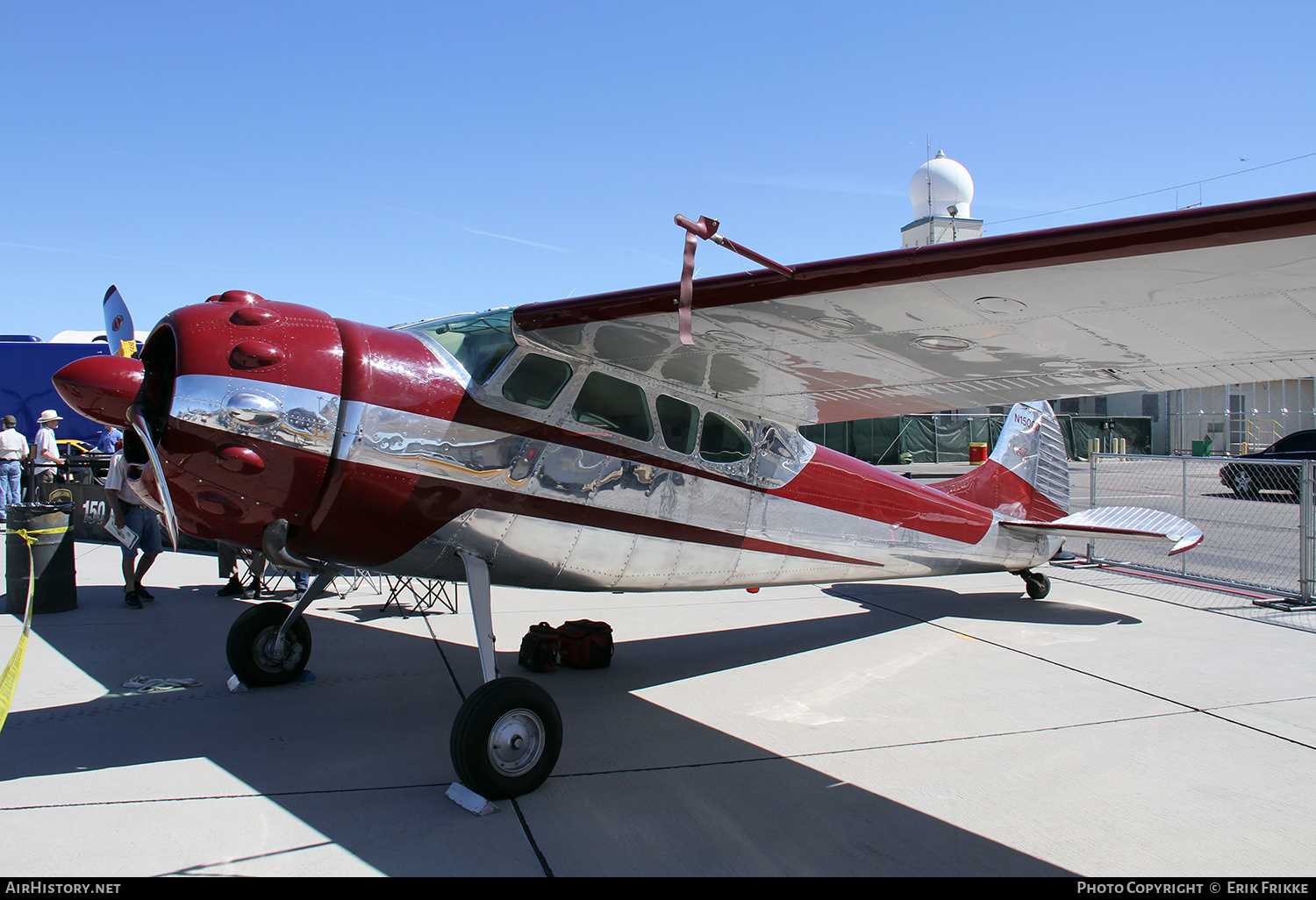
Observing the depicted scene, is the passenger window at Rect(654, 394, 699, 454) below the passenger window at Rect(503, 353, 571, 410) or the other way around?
below

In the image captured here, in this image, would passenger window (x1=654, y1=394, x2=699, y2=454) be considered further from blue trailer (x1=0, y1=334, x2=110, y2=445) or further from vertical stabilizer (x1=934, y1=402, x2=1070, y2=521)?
blue trailer (x1=0, y1=334, x2=110, y2=445)

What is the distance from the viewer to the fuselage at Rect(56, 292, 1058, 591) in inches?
138

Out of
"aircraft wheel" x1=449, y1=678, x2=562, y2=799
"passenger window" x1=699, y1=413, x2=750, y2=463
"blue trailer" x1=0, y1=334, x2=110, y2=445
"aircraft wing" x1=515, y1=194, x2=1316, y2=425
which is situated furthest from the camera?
"blue trailer" x1=0, y1=334, x2=110, y2=445

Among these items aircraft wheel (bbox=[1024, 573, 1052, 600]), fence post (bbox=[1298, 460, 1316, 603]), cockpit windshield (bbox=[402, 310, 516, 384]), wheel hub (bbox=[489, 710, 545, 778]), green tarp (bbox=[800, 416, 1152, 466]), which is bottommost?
wheel hub (bbox=[489, 710, 545, 778])

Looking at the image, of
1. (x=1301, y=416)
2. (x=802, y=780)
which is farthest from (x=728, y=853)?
(x=1301, y=416)

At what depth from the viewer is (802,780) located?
3.92 meters

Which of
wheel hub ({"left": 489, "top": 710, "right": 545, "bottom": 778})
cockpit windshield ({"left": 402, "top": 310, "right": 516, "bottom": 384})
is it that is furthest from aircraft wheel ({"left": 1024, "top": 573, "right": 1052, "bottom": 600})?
cockpit windshield ({"left": 402, "top": 310, "right": 516, "bottom": 384})

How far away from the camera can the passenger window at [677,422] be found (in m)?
4.86

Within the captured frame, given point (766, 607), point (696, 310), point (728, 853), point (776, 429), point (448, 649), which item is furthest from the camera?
point (766, 607)

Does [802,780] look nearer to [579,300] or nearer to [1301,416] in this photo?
[579,300]

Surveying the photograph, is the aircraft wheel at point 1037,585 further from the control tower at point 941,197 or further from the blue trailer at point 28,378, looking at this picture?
the control tower at point 941,197

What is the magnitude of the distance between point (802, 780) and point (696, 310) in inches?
93.9

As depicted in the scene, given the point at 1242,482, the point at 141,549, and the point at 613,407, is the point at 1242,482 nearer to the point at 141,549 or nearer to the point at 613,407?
the point at 613,407

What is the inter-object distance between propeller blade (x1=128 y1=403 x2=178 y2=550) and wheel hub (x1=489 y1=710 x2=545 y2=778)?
5.65 feet
